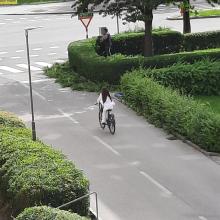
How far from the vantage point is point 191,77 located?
2792 centimetres

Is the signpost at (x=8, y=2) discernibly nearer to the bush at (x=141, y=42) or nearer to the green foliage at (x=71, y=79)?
the green foliage at (x=71, y=79)

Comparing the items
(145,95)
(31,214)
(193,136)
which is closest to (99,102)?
(145,95)

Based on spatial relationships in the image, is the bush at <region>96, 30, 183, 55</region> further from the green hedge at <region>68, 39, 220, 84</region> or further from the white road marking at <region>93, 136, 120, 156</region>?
the white road marking at <region>93, 136, 120, 156</region>

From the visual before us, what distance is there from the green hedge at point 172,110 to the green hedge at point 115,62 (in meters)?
1.77

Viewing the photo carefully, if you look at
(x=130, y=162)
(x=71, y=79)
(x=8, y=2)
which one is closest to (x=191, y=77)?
(x=71, y=79)

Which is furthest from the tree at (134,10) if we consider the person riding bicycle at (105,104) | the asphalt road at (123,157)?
the person riding bicycle at (105,104)

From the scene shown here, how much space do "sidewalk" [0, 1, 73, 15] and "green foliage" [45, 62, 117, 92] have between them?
81.2ft

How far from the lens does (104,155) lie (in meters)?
21.4

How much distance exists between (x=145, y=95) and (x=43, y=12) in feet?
118

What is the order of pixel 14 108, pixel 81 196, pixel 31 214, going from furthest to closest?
pixel 14 108 < pixel 81 196 < pixel 31 214

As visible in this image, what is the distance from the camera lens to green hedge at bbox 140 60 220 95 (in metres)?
27.7

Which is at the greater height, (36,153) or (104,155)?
(36,153)

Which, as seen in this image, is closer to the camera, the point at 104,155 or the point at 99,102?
the point at 104,155

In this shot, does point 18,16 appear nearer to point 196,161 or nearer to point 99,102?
point 99,102
